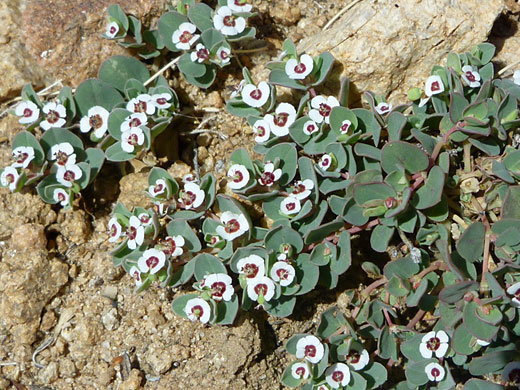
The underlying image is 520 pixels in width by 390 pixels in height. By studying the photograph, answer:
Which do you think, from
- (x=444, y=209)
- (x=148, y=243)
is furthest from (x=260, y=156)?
(x=444, y=209)

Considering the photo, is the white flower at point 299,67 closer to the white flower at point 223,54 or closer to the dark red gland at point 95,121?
the white flower at point 223,54

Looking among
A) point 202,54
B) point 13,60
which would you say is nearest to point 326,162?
point 202,54

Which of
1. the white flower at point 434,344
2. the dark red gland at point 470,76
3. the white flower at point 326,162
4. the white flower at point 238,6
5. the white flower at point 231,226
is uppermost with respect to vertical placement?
the white flower at point 238,6

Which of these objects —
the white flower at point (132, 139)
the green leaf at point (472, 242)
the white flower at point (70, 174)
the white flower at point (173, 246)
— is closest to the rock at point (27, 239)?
the white flower at point (70, 174)

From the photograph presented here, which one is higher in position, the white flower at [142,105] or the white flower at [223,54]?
the white flower at [223,54]

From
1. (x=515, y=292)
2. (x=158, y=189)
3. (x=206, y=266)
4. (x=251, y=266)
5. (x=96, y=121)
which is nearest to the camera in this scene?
(x=515, y=292)

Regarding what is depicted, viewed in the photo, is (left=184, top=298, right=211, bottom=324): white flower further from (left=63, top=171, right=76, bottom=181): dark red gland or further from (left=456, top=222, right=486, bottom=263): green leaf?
(left=456, top=222, right=486, bottom=263): green leaf

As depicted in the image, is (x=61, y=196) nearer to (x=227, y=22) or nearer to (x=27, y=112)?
(x=27, y=112)
